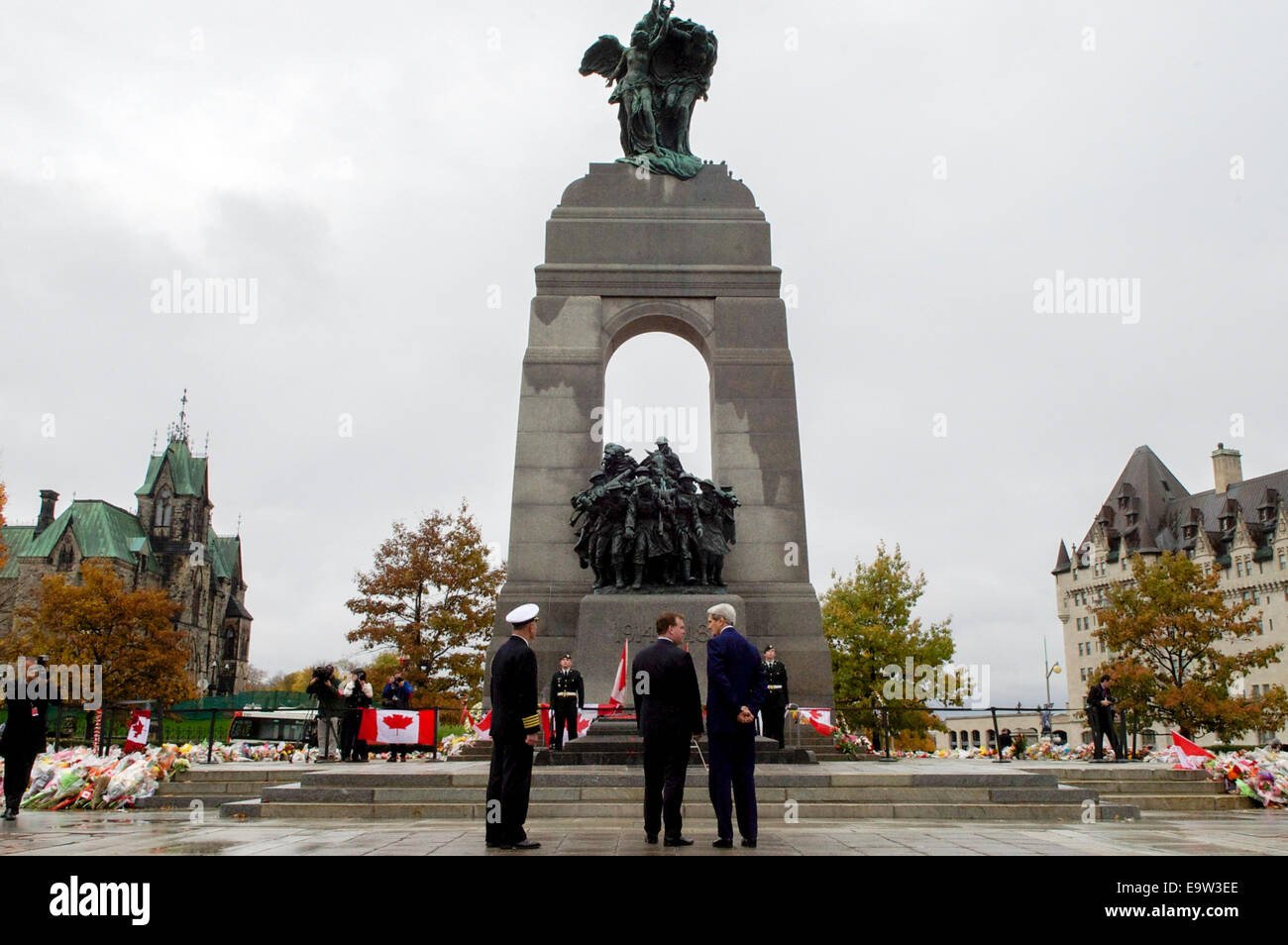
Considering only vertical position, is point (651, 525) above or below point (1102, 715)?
above

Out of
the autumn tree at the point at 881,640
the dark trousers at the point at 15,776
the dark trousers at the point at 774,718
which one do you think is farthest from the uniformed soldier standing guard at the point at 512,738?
the autumn tree at the point at 881,640

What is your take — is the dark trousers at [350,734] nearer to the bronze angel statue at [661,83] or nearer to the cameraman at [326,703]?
the cameraman at [326,703]

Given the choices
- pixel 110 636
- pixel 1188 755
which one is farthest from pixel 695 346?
pixel 110 636

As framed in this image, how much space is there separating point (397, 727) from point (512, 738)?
455 inches

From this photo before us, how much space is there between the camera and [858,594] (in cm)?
4403

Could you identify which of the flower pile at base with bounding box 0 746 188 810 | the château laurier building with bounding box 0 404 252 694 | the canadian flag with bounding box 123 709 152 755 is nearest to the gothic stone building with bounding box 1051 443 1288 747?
the canadian flag with bounding box 123 709 152 755

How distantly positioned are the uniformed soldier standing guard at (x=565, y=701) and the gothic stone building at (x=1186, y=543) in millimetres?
60678

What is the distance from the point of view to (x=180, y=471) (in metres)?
107

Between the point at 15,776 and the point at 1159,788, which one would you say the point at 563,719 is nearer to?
Result: the point at 15,776

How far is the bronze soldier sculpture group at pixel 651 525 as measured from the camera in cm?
1941

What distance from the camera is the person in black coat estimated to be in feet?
40.0
